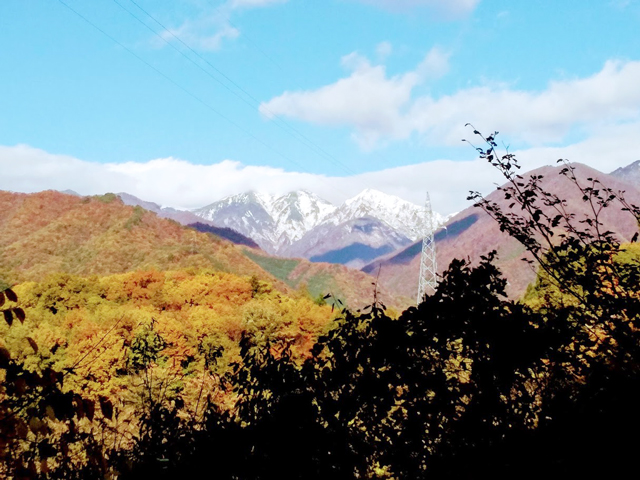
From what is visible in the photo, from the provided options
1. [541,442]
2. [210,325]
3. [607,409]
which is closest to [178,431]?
[541,442]

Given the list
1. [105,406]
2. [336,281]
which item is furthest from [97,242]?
[105,406]

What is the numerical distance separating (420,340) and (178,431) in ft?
13.4

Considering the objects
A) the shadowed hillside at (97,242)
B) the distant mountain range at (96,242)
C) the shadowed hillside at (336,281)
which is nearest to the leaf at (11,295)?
the distant mountain range at (96,242)

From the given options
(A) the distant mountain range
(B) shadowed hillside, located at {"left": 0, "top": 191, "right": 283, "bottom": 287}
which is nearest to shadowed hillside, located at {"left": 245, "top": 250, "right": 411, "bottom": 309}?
(A) the distant mountain range

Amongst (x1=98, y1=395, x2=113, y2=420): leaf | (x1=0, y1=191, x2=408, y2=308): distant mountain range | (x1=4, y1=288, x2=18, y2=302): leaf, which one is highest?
(x1=0, y1=191, x2=408, y2=308): distant mountain range

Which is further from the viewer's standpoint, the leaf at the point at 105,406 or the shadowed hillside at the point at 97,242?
the shadowed hillside at the point at 97,242

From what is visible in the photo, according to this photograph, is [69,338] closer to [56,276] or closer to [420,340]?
[56,276]

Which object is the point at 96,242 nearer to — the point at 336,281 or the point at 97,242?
the point at 97,242

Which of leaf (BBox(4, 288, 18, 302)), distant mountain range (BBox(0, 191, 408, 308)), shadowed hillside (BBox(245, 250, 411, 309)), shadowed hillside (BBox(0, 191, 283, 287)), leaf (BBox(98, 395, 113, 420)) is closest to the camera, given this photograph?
leaf (BBox(4, 288, 18, 302))

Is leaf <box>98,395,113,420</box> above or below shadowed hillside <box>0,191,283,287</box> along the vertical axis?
below

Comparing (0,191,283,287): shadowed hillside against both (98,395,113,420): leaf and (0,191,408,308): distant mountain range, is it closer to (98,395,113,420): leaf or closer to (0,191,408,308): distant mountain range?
(0,191,408,308): distant mountain range

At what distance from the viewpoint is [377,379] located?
14.3 ft

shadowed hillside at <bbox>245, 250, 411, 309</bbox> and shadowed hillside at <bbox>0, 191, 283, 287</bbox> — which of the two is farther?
shadowed hillside at <bbox>245, 250, 411, 309</bbox>

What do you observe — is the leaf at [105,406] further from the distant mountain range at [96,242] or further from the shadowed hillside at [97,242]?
the shadowed hillside at [97,242]
